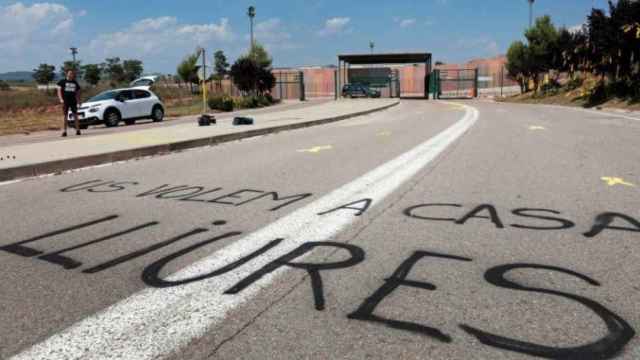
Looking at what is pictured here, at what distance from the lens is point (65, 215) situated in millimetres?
5875

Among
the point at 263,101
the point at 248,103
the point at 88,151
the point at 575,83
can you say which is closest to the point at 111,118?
the point at 88,151

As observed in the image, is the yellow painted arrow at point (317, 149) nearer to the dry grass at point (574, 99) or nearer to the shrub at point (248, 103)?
the dry grass at point (574, 99)

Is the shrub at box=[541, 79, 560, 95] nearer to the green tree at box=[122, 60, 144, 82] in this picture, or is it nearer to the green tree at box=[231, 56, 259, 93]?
the green tree at box=[231, 56, 259, 93]

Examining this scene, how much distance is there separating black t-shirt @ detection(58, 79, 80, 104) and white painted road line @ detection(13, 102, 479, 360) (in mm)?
12528

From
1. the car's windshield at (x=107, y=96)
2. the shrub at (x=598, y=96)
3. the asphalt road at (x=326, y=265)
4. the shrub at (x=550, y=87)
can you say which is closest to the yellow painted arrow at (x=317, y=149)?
the asphalt road at (x=326, y=265)

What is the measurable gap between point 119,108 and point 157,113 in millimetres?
2066

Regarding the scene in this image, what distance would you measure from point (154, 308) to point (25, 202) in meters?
4.14

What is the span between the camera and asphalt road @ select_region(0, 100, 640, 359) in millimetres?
2961

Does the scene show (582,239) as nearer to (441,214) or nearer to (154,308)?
(441,214)

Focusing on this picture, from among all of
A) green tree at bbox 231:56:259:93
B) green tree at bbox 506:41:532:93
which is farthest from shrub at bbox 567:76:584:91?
green tree at bbox 231:56:259:93

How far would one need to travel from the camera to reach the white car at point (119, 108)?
827 inches

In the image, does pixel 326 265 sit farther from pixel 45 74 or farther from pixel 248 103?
pixel 45 74

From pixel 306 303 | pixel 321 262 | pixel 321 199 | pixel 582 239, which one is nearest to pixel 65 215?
pixel 321 199

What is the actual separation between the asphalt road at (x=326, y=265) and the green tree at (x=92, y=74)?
95.5 metres
